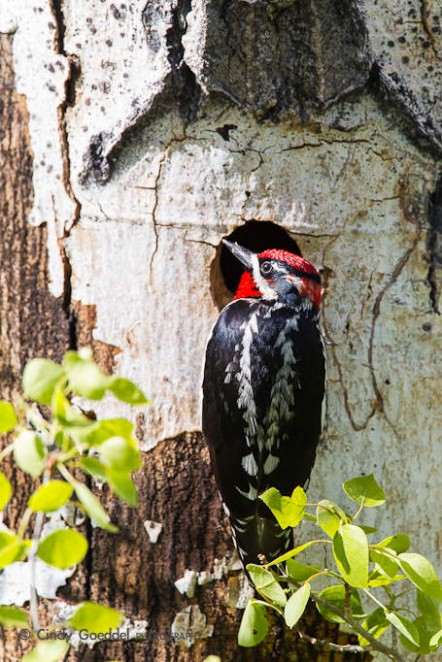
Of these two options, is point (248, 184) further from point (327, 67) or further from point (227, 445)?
point (227, 445)

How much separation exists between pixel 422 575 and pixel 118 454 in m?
0.83

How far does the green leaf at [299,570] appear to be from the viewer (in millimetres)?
1968

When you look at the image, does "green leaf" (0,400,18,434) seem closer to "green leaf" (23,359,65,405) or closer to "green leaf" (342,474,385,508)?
"green leaf" (23,359,65,405)

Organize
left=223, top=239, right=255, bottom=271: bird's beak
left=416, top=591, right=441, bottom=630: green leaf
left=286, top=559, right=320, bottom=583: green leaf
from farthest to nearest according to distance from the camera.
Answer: left=223, top=239, right=255, bottom=271: bird's beak
left=286, top=559, right=320, bottom=583: green leaf
left=416, top=591, right=441, bottom=630: green leaf

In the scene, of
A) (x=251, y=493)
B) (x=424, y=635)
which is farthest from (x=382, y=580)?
(x=251, y=493)

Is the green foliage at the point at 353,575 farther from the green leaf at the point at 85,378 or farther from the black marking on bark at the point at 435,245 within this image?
the black marking on bark at the point at 435,245

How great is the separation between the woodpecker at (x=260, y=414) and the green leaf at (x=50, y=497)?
1.47 meters

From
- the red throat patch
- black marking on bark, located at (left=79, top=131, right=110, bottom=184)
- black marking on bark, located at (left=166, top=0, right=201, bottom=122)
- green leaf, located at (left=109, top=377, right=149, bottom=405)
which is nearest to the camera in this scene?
green leaf, located at (left=109, top=377, right=149, bottom=405)

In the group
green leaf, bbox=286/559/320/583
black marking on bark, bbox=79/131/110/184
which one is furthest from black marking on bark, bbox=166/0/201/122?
green leaf, bbox=286/559/320/583

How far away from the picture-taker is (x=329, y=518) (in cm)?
179

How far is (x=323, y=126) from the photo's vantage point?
2.60 meters

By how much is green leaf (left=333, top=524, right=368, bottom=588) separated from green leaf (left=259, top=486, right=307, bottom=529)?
130mm

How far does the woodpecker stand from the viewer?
8.67 feet

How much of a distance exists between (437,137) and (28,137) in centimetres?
129
